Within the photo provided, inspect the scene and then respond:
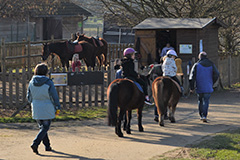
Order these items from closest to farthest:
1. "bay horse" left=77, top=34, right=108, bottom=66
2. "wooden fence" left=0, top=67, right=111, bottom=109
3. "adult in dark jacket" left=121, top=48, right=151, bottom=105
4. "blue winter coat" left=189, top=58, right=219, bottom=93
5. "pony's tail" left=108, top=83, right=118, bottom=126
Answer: "pony's tail" left=108, top=83, right=118, bottom=126, "adult in dark jacket" left=121, top=48, right=151, bottom=105, "blue winter coat" left=189, top=58, right=219, bottom=93, "wooden fence" left=0, top=67, right=111, bottom=109, "bay horse" left=77, top=34, right=108, bottom=66

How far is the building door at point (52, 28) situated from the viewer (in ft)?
125

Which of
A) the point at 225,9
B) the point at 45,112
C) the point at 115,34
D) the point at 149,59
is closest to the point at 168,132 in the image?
the point at 45,112

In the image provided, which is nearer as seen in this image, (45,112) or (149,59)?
(45,112)

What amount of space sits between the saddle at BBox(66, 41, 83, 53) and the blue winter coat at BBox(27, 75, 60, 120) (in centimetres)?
1107

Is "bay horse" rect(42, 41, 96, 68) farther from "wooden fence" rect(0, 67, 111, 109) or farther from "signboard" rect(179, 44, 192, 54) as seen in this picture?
"wooden fence" rect(0, 67, 111, 109)

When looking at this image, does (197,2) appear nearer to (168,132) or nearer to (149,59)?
(149,59)

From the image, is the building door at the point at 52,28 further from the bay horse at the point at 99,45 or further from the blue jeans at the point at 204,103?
the blue jeans at the point at 204,103

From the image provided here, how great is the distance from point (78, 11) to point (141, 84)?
1065 inches

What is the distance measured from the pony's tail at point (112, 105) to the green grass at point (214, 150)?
1.76 m

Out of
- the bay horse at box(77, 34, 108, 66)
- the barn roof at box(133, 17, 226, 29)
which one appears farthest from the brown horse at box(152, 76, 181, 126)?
the bay horse at box(77, 34, 108, 66)

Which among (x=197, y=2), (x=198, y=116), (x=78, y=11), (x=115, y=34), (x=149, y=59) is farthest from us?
(x=115, y=34)

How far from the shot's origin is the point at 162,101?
1166 cm

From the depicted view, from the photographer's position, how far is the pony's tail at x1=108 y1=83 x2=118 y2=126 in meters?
10.2

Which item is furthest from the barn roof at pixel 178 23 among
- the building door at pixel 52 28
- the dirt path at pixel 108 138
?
the building door at pixel 52 28
